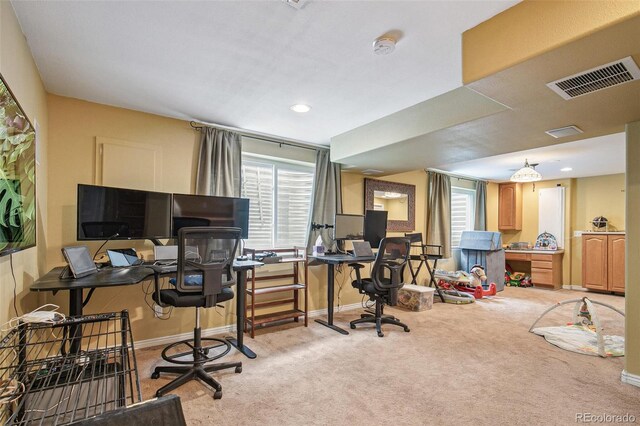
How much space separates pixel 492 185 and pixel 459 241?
6.13ft

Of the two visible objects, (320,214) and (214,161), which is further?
(320,214)

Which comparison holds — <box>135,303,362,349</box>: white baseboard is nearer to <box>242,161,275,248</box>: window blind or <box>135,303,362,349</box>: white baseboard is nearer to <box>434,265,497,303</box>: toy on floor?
<box>242,161,275,248</box>: window blind

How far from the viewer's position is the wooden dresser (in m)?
6.33

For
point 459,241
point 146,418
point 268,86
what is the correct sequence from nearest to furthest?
point 146,418 → point 268,86 → point 459,241

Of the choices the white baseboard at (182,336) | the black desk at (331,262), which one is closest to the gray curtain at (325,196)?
the black desk at (331,262)

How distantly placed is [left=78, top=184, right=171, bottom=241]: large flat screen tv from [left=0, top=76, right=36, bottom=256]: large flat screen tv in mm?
569

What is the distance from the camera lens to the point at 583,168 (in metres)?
5.65

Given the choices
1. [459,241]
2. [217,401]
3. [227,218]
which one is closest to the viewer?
[217,401]

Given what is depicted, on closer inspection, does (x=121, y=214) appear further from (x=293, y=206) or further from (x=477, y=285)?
(x=477, y=285)

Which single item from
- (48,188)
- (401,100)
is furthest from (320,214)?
(48,188)

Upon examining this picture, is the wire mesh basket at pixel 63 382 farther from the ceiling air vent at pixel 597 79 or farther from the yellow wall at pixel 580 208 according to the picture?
the yellow wall at pixel 580 208

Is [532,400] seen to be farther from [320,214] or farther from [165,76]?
[165,76]

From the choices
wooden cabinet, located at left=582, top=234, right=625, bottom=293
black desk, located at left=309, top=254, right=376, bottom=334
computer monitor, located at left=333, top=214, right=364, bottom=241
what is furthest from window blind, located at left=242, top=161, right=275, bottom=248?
wooden cabinet, located at left=582, top=234, right=625, bottom=293

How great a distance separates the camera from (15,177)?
1575 millimetres
